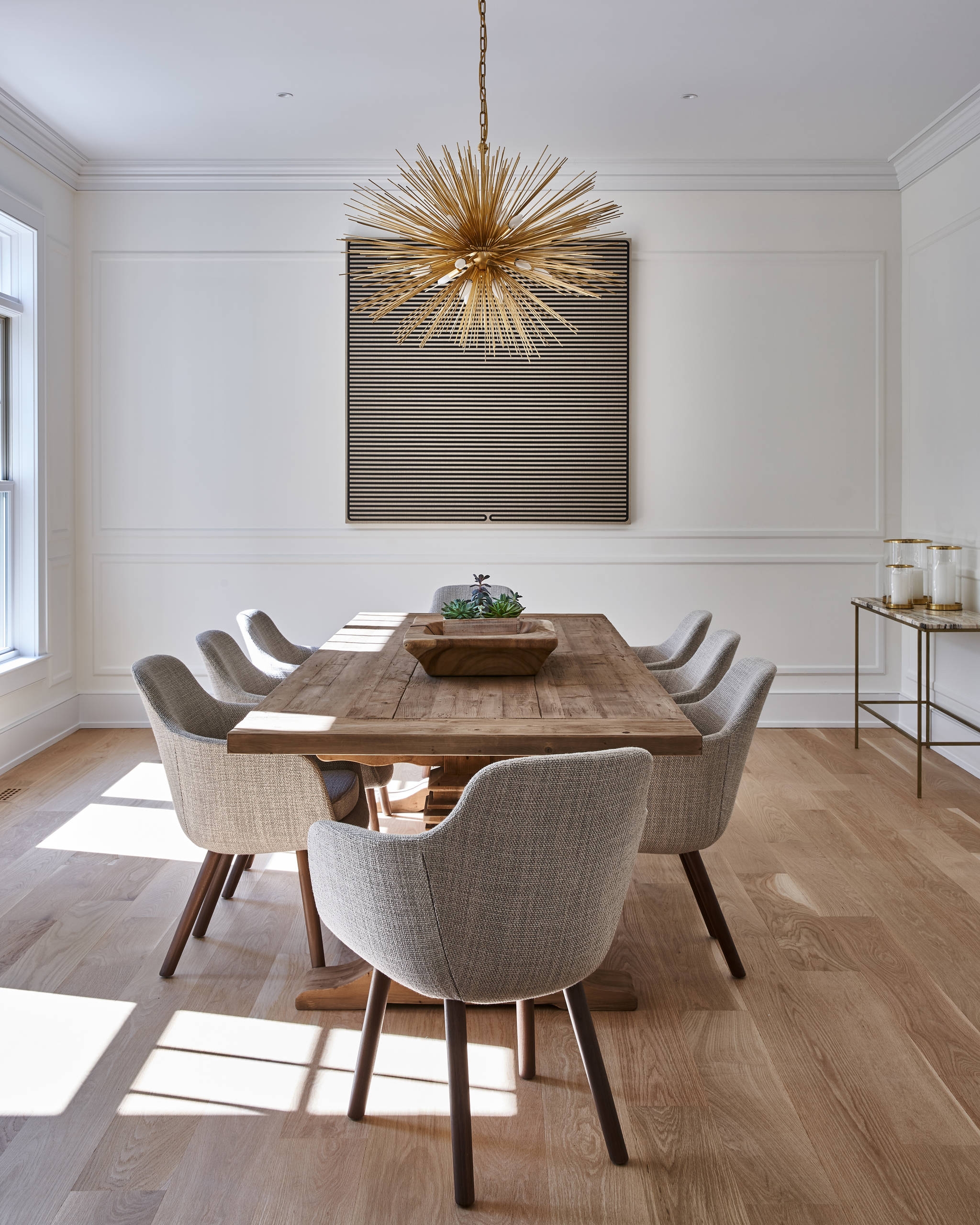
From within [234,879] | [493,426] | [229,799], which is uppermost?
[493,426]

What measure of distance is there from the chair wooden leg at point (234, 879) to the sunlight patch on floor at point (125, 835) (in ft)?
0.84

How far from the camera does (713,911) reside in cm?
247

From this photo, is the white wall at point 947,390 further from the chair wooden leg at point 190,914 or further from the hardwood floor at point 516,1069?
the chair wooden leg at point 190,914

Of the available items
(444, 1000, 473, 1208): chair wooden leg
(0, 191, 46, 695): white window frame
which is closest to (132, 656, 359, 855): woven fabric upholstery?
(444, 1000, 473, 1208): chair wooden leg

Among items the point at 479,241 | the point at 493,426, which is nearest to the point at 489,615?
the point at 479,241

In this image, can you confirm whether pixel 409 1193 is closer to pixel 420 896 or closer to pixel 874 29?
pixel 420 896

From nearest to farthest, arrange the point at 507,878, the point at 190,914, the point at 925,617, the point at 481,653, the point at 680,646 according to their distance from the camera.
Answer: the point at 507,878
the point at 190,914
the point at 481,653
the point at 680,646
the point at 925,617

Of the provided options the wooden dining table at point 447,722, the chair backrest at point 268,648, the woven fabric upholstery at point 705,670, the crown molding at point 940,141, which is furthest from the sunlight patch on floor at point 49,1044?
the crown molding at point 940,141

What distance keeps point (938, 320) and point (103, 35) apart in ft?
12.5

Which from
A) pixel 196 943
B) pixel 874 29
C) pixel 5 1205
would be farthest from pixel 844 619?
pixel 5 1205

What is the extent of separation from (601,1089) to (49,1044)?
1227 mm

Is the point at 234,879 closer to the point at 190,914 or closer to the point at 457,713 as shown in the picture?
the point at 190,914

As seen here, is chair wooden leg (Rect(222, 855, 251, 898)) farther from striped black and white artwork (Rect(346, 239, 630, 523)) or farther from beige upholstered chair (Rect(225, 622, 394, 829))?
striped black and white artwork (Rect(346, 239, 630, 523))

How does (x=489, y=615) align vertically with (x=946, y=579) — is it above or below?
below
